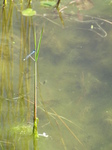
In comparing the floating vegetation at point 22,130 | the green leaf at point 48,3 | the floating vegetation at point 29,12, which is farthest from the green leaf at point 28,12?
the floating vegetation at point 22,130

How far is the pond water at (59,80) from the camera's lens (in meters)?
1.86

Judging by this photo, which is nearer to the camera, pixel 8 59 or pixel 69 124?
pixel 69 124

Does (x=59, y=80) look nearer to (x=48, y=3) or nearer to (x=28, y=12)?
(x=28, y=12)

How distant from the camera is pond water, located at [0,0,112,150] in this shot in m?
1.86

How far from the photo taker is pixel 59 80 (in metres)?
2.24

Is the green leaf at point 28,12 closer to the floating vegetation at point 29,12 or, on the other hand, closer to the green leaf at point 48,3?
the floating vegetation at point 29,12

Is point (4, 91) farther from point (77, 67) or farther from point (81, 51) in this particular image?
point (81, 51)

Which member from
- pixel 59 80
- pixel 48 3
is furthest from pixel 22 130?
pixel 48 3

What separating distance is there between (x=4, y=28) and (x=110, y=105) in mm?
1107

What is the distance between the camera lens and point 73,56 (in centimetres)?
245

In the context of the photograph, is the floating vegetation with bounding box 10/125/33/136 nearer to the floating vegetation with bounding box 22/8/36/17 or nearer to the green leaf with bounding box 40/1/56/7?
the floating vegetation with bounding box 22/8/36/17

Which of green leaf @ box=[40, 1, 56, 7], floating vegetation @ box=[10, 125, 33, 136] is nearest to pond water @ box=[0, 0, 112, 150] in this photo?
floating vegetation @ box=[10, 125, 33, 136]

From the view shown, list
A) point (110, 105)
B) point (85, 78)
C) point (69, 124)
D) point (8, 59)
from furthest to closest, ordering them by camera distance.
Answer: point (8, 59) → point (85, 78) → point (110, 105) → point (69, 124)

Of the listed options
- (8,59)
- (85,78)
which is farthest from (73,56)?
(8,59)
